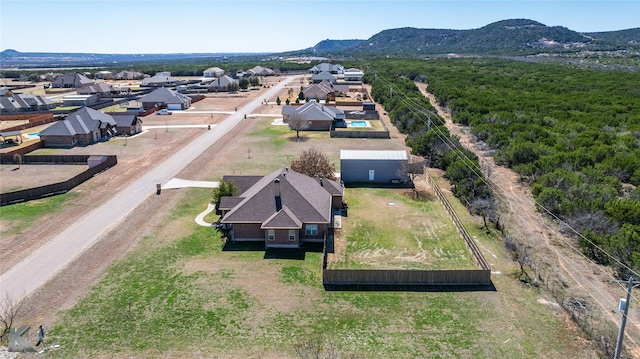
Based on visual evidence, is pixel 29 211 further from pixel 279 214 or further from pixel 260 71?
pixel 260 71

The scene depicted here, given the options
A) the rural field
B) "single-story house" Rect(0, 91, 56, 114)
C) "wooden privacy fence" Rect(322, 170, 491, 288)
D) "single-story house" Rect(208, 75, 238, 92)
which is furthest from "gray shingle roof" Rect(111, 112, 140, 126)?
"single-story house" Rect(208, 75, 238, 92)

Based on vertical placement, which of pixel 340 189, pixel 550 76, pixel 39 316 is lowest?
pixel 39 316

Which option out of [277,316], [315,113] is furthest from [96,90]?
[277,316]

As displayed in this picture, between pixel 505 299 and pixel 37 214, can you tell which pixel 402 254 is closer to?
pixel 505 299

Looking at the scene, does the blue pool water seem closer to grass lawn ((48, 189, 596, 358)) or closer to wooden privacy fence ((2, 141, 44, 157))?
wooden privacy fence ((2, 141, 44, 157))

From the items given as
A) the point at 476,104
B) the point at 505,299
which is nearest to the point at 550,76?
the point at 476,104

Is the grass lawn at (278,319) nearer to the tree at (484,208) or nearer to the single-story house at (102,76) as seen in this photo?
the tree at (484,208)

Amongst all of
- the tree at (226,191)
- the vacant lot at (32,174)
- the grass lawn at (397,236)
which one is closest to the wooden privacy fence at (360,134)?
the grass lawn at (397,236)
